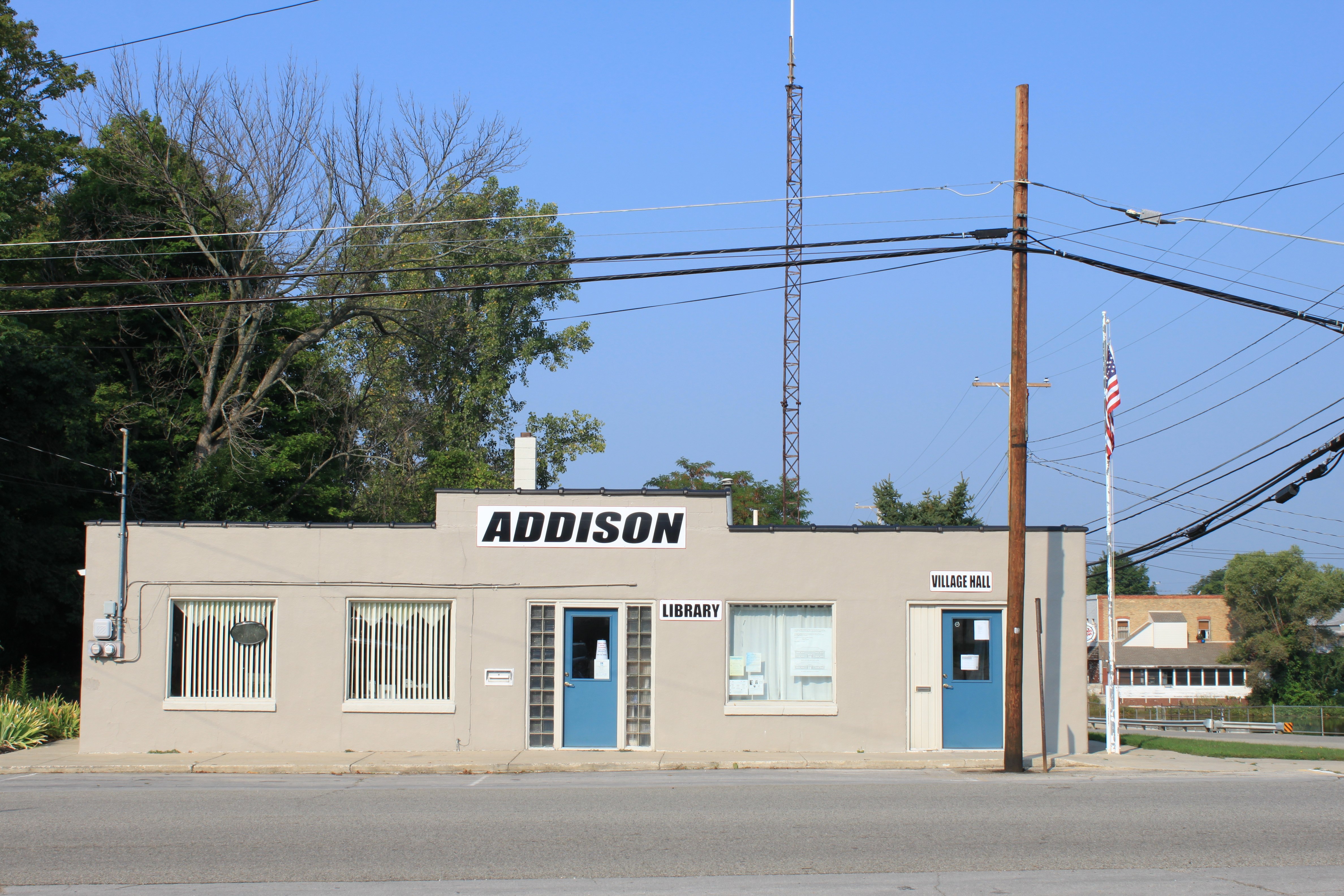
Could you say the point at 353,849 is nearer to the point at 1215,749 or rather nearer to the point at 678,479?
the point at 1215,749

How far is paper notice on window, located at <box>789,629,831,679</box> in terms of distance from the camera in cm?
1719

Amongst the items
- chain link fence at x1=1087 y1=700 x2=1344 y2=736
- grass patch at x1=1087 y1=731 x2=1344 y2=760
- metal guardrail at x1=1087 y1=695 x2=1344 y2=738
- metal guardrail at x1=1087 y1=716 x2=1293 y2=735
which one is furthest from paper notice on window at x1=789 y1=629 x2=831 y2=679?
metal guardrail at x1=1087 y1=695 x2=1344 y2=738

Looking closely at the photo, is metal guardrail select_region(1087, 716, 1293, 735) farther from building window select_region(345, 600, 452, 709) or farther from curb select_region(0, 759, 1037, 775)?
building window select_region(345, 600, 452, 709)

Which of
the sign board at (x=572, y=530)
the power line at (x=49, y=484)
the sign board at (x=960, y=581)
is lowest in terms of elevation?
the sign board at (x=960, y=581)

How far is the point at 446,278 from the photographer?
3466 cm

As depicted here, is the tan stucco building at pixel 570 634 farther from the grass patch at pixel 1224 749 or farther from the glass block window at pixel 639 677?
the grass patch at pixel 1224 749

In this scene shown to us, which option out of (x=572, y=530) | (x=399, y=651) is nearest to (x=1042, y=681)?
(x=572, y=530)

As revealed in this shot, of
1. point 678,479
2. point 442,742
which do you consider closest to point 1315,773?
point 442,742

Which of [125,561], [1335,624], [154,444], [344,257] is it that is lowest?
[1335,624]

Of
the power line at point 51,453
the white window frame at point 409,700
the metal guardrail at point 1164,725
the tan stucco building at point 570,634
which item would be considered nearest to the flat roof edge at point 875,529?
the tan stucco building at point 570,634

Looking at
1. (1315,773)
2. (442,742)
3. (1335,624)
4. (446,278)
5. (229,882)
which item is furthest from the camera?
(1335,624)

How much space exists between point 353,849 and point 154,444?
25621 mm

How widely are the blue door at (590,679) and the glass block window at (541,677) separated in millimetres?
209

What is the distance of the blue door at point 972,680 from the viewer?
17047 mm
